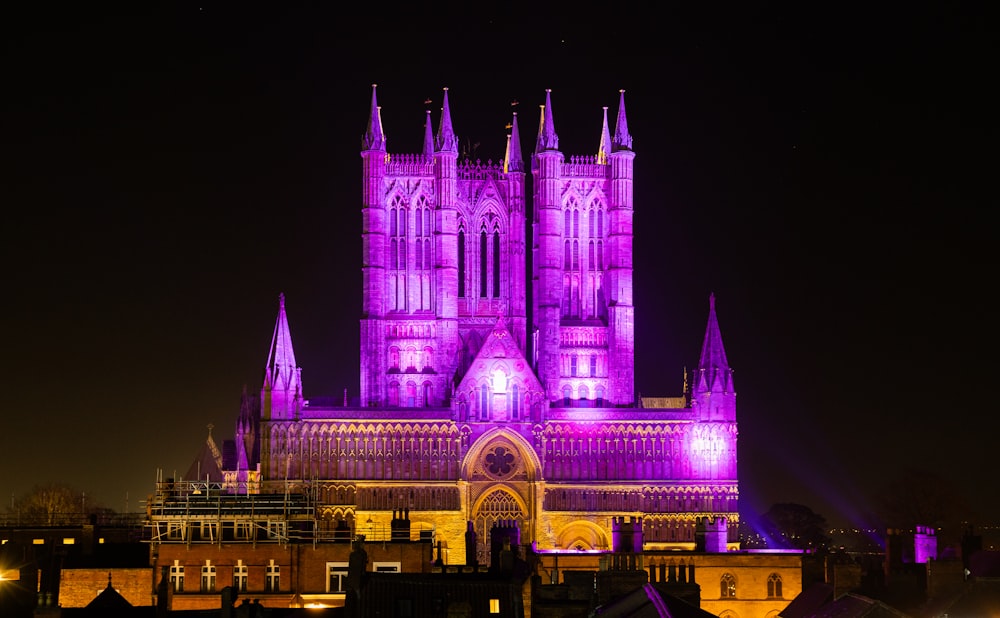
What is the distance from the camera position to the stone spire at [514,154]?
13862 centimetres

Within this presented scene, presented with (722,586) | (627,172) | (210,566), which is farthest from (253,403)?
(210,566)

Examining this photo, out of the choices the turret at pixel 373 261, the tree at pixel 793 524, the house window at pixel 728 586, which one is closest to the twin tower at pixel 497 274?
the turret at pixel 373 261

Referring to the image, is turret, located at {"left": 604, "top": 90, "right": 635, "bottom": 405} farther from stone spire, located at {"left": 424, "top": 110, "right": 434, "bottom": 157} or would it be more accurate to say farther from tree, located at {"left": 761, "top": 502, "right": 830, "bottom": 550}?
tree, located at {"left": 761, "top": 502, "right": 830, "bottom": 550}

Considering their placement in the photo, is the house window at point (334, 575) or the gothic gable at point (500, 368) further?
the gothic gable at point (500, 368)

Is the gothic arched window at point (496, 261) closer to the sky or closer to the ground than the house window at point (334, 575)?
closer to the sky

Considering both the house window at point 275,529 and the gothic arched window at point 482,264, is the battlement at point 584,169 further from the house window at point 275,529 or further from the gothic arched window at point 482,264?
the house window at point 275,529

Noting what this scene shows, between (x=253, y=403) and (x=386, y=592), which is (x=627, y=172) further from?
(x=386, y=592)

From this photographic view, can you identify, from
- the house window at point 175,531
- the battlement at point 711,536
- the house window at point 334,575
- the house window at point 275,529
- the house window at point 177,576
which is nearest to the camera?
the house window at point 177,576

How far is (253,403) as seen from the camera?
478 feet

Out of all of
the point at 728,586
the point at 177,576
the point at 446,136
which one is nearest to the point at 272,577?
the point at 177,576

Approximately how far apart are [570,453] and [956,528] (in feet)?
113

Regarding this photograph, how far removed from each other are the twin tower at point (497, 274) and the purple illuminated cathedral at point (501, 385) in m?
0.13

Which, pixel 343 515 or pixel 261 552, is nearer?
pixel 261 552

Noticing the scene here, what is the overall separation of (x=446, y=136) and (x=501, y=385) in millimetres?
17777
